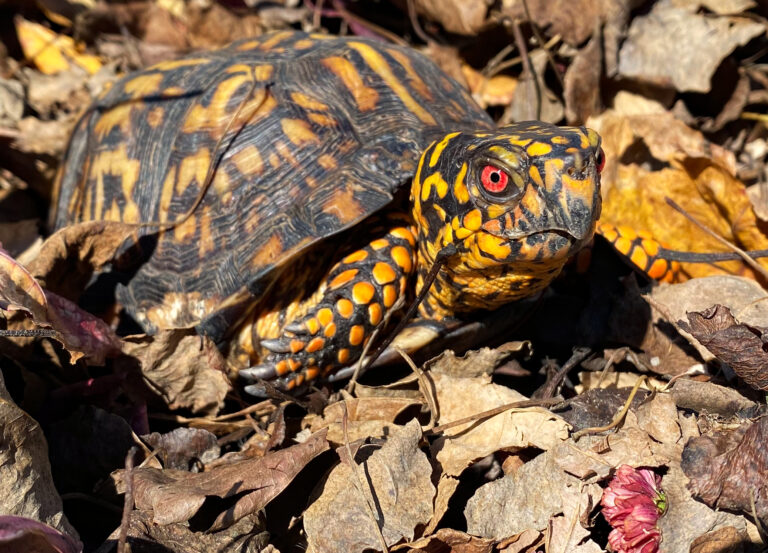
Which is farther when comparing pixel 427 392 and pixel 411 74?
pixel 411 74

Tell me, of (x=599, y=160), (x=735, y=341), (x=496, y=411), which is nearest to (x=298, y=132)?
(x=599, y=160)

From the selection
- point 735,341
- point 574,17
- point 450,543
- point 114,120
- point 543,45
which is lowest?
point 450,543

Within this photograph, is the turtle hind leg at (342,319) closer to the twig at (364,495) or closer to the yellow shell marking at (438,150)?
the yellow shell marking at (438,150)

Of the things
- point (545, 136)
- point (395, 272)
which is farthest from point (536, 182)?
point (395, 272)

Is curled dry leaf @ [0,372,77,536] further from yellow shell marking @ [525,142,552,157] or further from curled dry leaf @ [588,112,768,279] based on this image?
curled dry leaf @ [588,112,768,279]

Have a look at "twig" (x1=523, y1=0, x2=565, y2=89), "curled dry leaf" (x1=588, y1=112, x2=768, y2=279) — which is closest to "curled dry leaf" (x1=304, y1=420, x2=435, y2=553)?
"curled dry leaf" (x1=588, y1=112, x2=768, y2=279)

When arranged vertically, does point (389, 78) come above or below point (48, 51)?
above

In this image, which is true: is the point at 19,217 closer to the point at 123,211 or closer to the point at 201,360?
the point at 123,211

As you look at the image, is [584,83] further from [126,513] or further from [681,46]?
[126,513]
